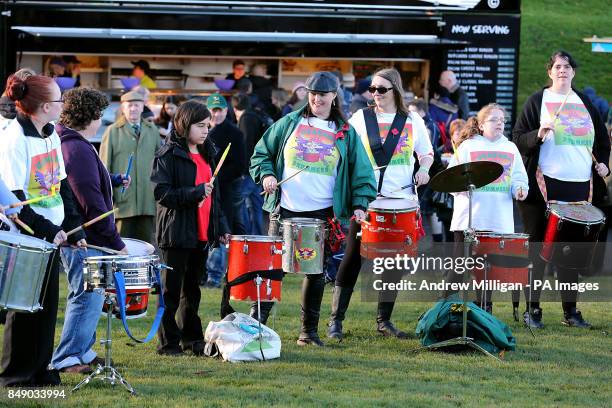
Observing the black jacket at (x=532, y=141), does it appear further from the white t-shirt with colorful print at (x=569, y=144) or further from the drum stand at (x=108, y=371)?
the drum stand at (x=108, y=371)

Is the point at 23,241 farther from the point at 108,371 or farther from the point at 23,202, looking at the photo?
the point at 108,371

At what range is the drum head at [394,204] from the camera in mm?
8789

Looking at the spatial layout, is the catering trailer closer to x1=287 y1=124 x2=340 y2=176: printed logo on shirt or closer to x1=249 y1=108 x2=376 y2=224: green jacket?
x1=249 y1=108 x2=376 y2=224: green jacket

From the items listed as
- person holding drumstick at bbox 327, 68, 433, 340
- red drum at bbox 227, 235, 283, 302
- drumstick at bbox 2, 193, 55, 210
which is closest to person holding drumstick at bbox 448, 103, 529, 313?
person holding drumstick at bbox 327, 68, 433, 340

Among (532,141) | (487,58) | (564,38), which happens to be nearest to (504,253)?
(532,141)

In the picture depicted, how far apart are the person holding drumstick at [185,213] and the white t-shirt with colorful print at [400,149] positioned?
1.29m

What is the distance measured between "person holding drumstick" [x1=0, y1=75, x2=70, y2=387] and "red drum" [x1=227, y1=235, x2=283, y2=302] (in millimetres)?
1480

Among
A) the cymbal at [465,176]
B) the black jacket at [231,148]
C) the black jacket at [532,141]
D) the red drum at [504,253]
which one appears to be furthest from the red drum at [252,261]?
the black jacket at [231,148]

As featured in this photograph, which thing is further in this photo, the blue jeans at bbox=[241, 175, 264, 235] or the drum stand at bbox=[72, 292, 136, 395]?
the blue jeans at bbox=[241, 175, 264, 235]

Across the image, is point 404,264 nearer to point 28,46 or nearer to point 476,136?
point 476,136

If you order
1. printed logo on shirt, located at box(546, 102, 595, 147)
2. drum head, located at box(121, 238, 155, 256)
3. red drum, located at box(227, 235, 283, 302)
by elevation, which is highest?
printed logo on shirt, located at box(546, 102, 595, 147)

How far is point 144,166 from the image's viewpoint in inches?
442

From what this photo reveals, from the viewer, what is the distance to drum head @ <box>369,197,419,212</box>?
8789 mm

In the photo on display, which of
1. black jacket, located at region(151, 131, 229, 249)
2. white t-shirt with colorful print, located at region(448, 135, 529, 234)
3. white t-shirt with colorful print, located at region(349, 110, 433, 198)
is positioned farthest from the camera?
white t-shirt with colorful print, located at region(448, 135, 529, 234)
